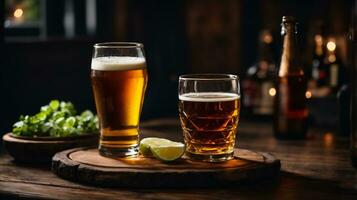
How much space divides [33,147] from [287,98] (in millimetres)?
832

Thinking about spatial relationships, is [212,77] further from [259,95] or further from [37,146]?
[259,95]

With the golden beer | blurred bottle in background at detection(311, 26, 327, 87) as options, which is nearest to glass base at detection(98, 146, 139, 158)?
the golden beer

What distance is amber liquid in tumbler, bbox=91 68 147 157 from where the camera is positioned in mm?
1441

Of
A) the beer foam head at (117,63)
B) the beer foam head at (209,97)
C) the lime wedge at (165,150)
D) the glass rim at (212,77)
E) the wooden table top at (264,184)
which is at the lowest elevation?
the wooden table top at (264,184)

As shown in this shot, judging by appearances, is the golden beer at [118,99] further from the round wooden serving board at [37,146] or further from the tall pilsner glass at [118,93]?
the round wooden serving board at [37,146]

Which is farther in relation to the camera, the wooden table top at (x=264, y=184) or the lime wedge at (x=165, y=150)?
the lime wedge at (x=165, y=150)

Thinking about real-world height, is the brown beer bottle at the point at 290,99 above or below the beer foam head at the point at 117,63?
below

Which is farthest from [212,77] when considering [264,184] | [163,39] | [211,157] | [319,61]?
[163,39]

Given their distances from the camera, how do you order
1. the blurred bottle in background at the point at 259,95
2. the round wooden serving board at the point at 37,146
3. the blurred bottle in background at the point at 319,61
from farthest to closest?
the blurred bottle in background at the point at 319,61 → the blurred bottle in background at the point at 259,95 → the round wooden serving board at the point at 37,146

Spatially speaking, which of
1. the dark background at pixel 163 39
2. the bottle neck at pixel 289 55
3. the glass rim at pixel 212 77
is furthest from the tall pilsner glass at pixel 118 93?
the dark background at pixel 163 39

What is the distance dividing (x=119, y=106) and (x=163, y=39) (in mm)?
4415

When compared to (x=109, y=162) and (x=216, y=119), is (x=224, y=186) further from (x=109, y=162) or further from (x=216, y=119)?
→ (x=109, y=162)

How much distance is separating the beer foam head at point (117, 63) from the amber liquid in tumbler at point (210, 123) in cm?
14

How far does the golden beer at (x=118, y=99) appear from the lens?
144 centimetres
